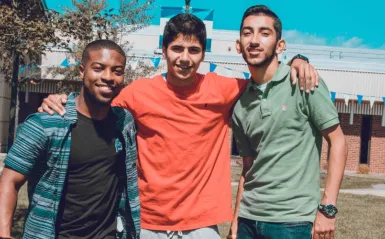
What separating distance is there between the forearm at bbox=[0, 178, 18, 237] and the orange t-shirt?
887 millimetres

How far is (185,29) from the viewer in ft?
11.8

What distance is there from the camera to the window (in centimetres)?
2514

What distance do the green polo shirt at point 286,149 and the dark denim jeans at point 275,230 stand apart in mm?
34

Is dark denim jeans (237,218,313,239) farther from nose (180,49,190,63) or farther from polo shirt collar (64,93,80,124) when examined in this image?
polo shirt collar (64,93,80,124)

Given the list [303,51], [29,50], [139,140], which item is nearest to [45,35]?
[29,50]

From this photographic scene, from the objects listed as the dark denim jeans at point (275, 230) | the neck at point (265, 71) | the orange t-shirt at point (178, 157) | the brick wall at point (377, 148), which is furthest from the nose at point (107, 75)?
the brick wall at point (377, 148)

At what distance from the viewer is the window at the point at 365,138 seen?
25.1 meters

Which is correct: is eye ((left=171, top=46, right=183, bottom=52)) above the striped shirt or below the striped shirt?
above

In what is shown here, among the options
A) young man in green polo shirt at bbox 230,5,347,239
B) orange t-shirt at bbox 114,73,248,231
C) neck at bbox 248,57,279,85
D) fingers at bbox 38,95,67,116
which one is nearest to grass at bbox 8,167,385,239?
orange t-shirt at bbox 114,73,248,231

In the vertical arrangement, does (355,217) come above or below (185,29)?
below

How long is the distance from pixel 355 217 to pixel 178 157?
7674mm

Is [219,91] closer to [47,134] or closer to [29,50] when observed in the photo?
[47,134]

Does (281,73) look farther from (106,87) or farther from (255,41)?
(106,87)

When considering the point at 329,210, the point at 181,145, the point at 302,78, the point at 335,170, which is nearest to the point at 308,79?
the point at 302,78
